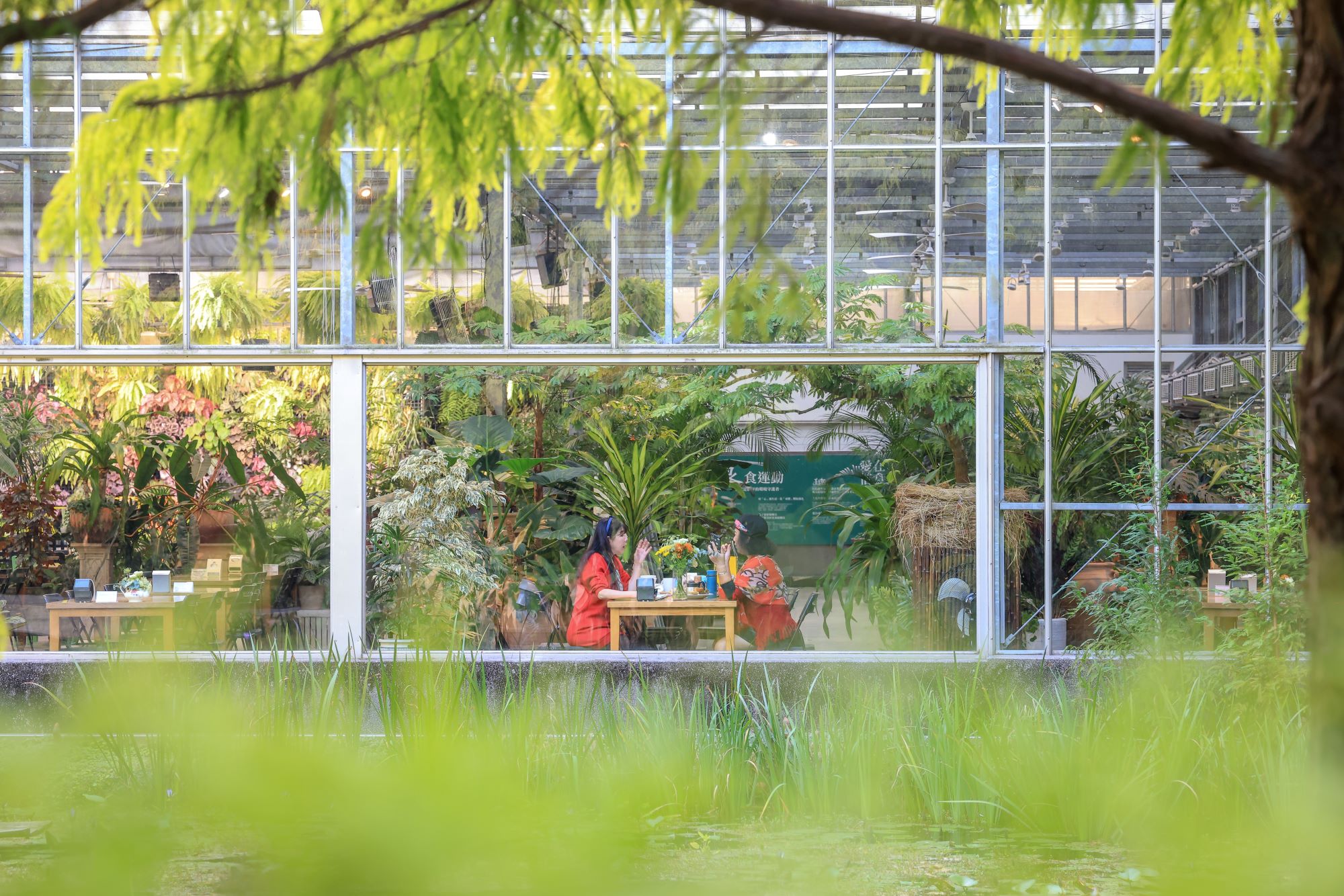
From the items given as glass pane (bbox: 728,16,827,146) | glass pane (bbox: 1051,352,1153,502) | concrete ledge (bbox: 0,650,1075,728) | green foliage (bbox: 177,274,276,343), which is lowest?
concrete ledge (bbox: 0,650,1075,728)

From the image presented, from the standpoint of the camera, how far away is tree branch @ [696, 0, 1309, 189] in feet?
5.33

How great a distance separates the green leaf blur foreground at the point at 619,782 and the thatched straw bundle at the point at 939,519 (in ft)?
8.65

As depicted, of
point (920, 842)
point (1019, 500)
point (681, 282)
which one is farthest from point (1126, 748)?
point (681, 282)

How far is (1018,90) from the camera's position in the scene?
24.6ft

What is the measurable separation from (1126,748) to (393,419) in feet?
27.9

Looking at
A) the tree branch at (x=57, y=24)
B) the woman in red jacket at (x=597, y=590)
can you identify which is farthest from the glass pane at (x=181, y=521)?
the tree branch at (x=57, y=24)

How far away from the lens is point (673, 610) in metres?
7.50

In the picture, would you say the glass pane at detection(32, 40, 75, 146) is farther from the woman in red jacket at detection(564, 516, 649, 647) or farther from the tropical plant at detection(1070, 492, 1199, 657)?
the tropical plant at detection(1070, 492, 1199, 657)

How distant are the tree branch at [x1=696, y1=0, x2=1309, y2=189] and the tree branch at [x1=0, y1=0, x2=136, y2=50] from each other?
0.89 m

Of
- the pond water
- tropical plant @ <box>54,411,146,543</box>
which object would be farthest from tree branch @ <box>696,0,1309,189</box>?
tropical plant @ <box>54,411,146,543</box>

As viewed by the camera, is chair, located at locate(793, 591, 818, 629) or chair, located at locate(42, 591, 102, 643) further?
chair, located at locate(793, 591, 818, 629)

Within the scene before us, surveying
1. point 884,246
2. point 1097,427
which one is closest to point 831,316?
point 884,246

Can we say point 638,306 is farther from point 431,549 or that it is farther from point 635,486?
point 431,549

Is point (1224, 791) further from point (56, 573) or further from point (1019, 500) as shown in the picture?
point (56, 573)
